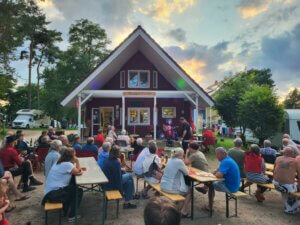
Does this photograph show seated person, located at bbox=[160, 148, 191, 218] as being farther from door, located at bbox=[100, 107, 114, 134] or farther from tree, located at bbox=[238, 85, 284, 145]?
door, located at bbox=[100, 107, 114, 134]

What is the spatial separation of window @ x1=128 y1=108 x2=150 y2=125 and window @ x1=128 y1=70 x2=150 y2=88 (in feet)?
5.69

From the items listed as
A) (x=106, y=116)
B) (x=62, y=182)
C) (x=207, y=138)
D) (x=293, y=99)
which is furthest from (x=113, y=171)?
(x=293, y=99)

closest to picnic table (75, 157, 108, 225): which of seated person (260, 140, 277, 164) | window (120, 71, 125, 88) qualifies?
seated person (260, 140, 277, 164)

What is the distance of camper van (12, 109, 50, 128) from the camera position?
120 ft

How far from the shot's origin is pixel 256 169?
649 centimetres

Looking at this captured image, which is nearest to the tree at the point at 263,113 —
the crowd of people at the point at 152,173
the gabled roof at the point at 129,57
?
the gabled roof at the point at 129,57

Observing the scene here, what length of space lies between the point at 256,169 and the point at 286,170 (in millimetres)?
796

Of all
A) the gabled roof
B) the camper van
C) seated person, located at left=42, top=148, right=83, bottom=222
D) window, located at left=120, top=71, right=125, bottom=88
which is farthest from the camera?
the camper van

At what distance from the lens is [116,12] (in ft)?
51.1

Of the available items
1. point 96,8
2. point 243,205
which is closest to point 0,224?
point 243,205

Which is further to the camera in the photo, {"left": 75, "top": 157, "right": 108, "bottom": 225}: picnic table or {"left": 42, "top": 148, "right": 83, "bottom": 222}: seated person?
{"left": 42, "top": 148, "right": 83, "bottom": 222}: seated person

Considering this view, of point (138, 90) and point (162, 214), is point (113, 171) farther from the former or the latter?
point (138, 90)

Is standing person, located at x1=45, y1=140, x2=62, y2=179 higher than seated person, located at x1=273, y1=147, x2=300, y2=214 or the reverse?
higher

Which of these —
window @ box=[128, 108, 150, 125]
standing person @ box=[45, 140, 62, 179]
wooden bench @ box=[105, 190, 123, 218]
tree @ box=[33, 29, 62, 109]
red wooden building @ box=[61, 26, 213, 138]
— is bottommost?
wooden bench @ box=[105, 190, 123, 218]
